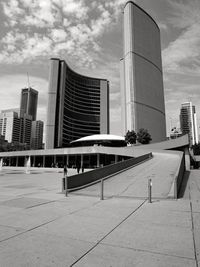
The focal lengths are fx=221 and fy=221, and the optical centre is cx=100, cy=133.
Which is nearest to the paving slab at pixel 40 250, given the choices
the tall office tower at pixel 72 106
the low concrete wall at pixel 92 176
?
the low concrete wall at pixel 92 176

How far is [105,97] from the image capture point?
560 ft

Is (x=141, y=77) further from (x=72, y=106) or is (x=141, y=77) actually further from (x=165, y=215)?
(x=165, y=215)

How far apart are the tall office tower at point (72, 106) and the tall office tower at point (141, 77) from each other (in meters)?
35.5

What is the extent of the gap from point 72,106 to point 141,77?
52434 millimetres

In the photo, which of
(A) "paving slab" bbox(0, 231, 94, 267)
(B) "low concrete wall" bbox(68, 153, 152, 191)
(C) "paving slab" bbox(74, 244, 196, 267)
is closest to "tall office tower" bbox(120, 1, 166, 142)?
(B) "low concrete wall" bbox(68, 153, 152, 191)

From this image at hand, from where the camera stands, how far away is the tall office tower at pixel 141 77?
11650cm

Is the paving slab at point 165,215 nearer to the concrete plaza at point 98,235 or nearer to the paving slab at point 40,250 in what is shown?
the concrete plaza at point 98,235

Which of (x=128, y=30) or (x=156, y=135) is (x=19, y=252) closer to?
(x=156, y=135)

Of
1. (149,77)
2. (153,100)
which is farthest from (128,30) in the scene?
(153,100)

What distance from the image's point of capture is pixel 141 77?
122 metres

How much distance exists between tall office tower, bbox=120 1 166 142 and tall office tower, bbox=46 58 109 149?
35.5 m

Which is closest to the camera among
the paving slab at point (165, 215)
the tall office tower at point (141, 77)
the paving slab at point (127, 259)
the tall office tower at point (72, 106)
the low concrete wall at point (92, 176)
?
the paving slab at point (127, 259)

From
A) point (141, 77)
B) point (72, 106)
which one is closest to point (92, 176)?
point (141, 77)

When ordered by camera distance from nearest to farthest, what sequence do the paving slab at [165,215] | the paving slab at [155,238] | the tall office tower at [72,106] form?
the paving slab at [155,238], the paving slab at [165,215], the tall office tower at [72,106]
